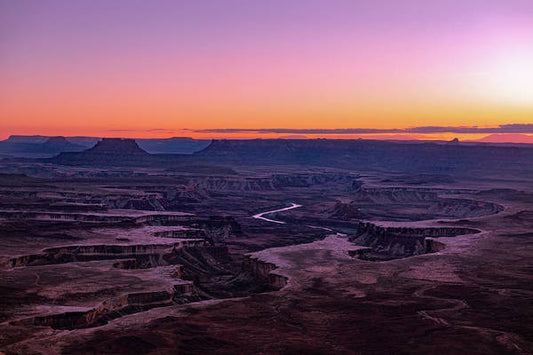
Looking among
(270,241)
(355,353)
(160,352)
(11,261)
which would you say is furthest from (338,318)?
(270,241)

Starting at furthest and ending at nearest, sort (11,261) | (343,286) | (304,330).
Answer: (11,261)
(343,286)
(304,330)

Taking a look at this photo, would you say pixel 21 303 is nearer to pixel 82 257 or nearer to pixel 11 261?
pixel 11 261

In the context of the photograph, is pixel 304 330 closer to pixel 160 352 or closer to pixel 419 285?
pixel 160 352

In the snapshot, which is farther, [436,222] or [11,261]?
[436,222]

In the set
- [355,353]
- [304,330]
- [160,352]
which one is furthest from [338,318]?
[160,352]

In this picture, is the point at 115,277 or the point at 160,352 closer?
the point at 160,352

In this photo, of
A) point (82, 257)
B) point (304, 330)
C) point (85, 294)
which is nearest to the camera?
point (304, 330)

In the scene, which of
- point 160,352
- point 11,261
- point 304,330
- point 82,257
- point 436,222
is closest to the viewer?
point 160,352

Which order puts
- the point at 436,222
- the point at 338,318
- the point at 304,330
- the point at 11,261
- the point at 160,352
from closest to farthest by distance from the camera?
the point at 160,352 < the point at 304,330 < the point at 338,318 < the point at 11,261 < the point at 436,222
